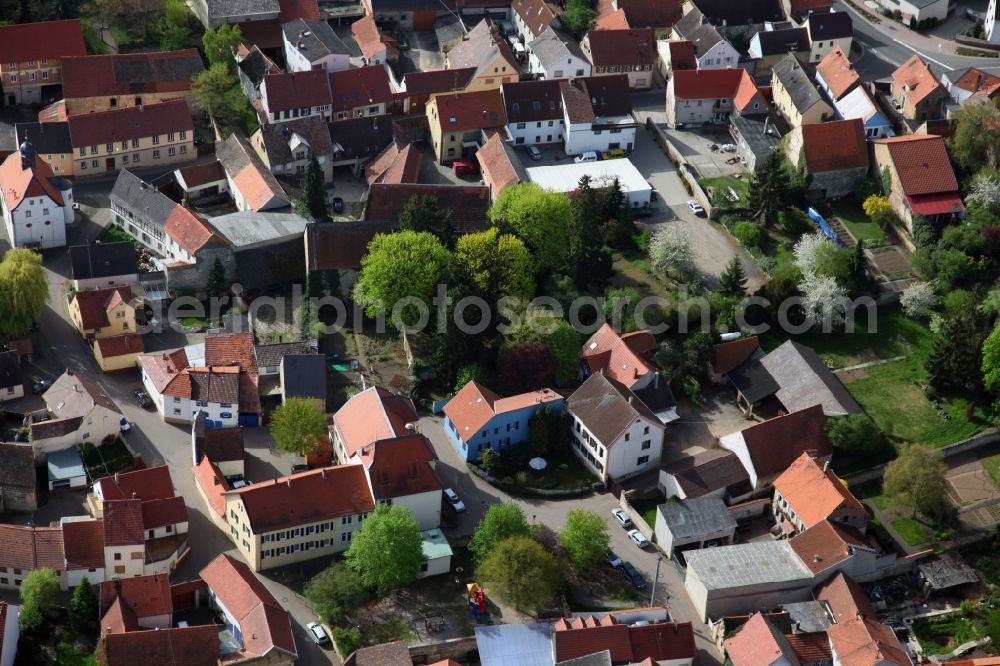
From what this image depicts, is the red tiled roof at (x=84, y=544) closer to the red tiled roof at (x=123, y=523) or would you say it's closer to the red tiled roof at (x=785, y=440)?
the red tiled roof at (x=123, y=523)

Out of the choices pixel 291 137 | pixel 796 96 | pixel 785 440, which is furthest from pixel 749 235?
pixel 291 137

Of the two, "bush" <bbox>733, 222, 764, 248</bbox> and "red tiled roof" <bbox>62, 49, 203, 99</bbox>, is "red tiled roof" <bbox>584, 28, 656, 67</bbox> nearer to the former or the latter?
"bush" <bbox>733, 222, 764, 248</bbox>

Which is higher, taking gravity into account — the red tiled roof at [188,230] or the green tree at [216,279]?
the red tiled roof at [188,230]

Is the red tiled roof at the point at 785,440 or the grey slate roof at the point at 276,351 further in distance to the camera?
the grey slate roof at the point at 276,351

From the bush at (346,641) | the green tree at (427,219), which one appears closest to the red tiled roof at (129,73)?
the green tree at (427,219)

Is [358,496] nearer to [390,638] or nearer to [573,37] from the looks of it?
[390,638]

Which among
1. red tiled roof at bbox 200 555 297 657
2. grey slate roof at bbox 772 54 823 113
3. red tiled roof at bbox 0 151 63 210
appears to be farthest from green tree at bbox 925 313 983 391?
red tiled roof at bbox 0 151 63 210

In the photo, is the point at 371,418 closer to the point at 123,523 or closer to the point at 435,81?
the point at 123,523
